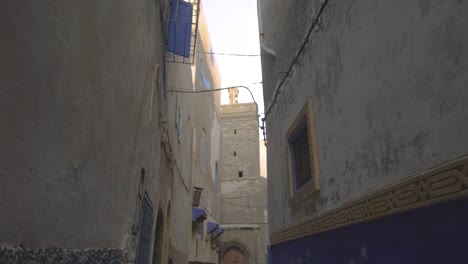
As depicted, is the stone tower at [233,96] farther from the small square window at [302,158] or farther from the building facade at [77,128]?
the building facade at [77,128]

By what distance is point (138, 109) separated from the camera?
12.1 ft

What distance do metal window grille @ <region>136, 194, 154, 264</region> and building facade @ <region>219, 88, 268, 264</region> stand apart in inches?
570

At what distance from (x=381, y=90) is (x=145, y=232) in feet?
11.9

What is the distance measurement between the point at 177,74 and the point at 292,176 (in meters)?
4.10

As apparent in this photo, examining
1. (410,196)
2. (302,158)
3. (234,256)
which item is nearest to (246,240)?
(234,256)

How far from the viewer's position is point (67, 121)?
176cm

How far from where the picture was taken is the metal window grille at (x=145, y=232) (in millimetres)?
4441

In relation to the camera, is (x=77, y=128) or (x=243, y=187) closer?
(x=77, y=128)

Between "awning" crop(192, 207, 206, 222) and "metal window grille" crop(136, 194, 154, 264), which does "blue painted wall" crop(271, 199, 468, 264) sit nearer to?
"metal window grille" crop(136, 194, 154, 264)

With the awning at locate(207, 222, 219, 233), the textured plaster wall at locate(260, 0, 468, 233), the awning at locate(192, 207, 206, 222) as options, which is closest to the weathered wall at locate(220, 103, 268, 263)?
the awning at locate(207, 222, 219, 233)

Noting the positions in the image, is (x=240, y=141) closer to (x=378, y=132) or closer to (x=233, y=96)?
(x=233, y=96)

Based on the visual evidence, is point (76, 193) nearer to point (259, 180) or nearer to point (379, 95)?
point (379, 95)

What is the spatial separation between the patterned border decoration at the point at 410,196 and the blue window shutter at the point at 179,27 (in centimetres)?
414

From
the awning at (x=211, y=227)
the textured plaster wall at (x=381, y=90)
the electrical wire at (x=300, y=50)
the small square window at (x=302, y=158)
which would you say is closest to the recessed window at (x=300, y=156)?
the small square window at (x=302, y=158)
